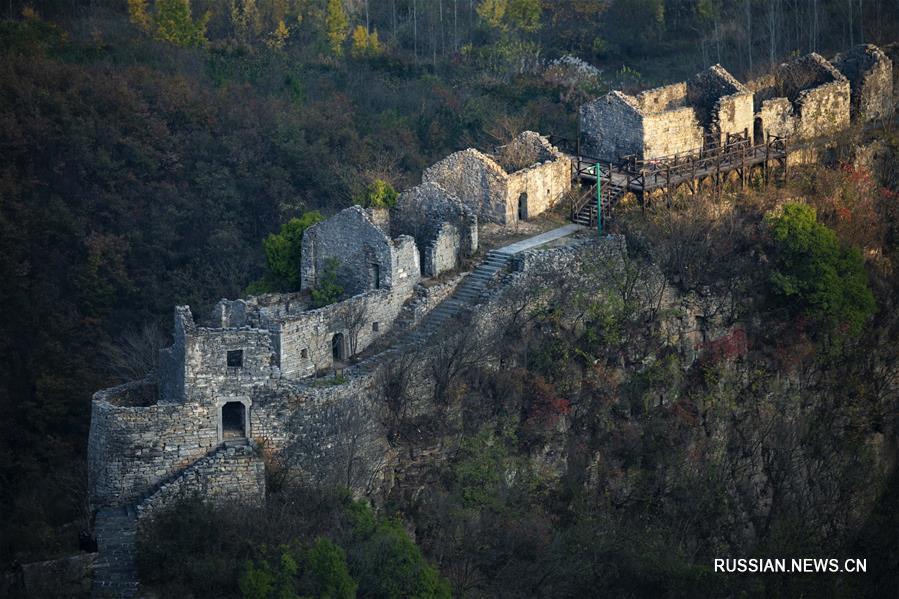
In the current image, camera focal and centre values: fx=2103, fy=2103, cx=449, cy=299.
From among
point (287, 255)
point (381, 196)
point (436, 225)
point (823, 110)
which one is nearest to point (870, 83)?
point (823, 110)

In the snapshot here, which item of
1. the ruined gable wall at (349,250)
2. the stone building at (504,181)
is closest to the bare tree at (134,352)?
the ruined gable wall at (349,250)

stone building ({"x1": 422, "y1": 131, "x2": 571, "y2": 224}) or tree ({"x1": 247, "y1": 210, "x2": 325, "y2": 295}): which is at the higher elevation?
stone building ({"x1": 422, "y1": 131, "x2": 571, "y2": 224})

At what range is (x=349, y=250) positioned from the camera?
53500 mm

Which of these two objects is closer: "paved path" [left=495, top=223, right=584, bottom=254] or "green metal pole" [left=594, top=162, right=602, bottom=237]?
"paved path" [left=495, top=223, right=584, bottom=254]

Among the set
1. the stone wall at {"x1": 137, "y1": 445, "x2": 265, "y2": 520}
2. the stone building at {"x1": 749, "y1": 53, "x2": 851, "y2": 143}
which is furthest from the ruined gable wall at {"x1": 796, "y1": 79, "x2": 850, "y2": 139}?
the stone wall at {"x1": 137, "y1": 445, "x2": 265, "y2": 520}

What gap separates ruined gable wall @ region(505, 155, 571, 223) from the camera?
5716 centimetres

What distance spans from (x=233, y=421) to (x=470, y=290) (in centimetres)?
791

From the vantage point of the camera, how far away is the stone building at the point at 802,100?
62.8m

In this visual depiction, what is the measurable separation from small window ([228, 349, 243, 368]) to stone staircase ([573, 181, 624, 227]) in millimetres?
12978

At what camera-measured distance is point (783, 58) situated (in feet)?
255

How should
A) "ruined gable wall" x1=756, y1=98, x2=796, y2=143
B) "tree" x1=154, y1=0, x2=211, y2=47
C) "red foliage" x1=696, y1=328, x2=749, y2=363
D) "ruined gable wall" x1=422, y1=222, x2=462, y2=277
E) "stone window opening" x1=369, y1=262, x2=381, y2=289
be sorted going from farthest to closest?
"tree" x1=154, y1=0, x2=211, y2=47, "ruined gable wall" x1=756, y1=98, x2=796, y2=143, "red foliage" x1=696, y1=328, x2=749, y2=363, "ruined gable wall" x1=422, y1=222, x2=462, y2=277, "stone window opening" x1=369, y1=262, x2=381, y2=289

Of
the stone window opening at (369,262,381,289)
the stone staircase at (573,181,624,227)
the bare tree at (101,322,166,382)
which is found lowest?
the bare tree at (101,322,166,382)

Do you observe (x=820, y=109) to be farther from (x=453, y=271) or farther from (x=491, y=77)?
(x=491, y=77)

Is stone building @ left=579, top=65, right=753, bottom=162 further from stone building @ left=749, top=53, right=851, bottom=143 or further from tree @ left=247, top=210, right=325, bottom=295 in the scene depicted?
tree @ left=247, top=210, right=325, bottom=295
